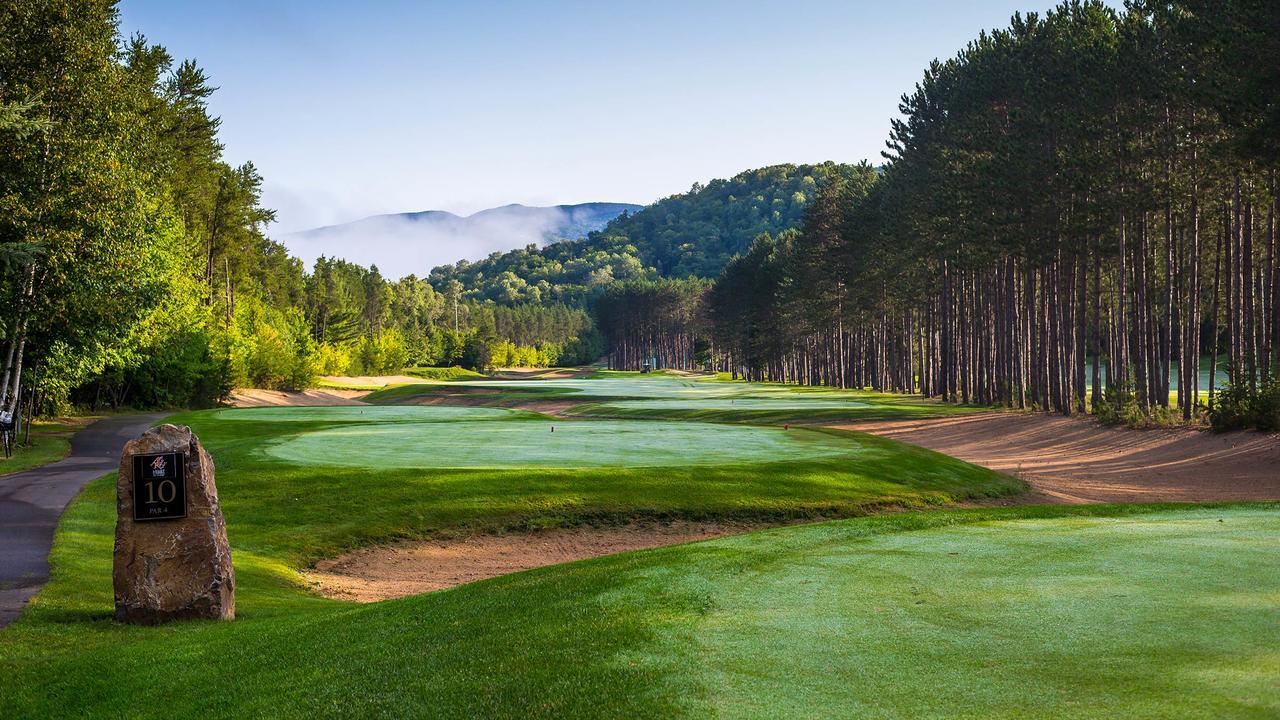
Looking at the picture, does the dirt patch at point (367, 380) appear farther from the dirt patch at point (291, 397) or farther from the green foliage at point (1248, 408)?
the green foliage at point (1248, 408)

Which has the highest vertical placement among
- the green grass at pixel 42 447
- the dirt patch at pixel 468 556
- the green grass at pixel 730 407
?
the green grass at pixel 42 447

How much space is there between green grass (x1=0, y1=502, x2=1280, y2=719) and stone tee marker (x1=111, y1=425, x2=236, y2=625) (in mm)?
351

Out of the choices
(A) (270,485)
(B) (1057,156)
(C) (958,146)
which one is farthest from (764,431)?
(C) (958,146)

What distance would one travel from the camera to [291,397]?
→ 3656 inches

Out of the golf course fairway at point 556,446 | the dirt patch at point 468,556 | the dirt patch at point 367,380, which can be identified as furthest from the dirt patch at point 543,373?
the dirt patch at point 468,556

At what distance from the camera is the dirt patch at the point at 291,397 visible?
80500 millimetres

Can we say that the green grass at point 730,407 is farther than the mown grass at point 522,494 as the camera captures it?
Yes

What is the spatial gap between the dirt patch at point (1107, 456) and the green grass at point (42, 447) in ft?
105

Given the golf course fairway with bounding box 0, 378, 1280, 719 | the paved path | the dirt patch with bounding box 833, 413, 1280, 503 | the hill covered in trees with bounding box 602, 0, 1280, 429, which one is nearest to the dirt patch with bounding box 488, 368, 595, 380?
the hill covered in trees with bounding box 602, 0, 1280, 429

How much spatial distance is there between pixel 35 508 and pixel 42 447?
19.5 metres

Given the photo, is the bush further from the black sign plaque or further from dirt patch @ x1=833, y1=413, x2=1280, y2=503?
the black sign plaque

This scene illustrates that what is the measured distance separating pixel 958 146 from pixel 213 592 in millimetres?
61343

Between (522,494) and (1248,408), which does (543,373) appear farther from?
(522,494)

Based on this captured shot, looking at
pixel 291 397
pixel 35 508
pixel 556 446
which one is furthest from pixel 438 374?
pixel 35 508
